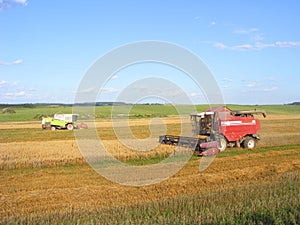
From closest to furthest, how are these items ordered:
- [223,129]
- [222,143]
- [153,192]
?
[153,192]
[222,143]
[223,129]

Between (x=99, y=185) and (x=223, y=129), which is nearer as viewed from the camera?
(x=99, y=185)

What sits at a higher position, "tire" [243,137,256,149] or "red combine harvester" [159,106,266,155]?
"red combine harvester" [159,106,266,155]

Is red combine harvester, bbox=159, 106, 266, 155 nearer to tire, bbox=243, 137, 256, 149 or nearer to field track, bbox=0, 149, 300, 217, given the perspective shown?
tire, bbox=243, 137, 256, 149

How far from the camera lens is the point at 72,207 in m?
10.0

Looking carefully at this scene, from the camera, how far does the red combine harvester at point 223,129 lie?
21703mm

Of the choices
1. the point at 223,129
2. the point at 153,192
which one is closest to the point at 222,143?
the point at 223,129

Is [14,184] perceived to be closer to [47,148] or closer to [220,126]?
[47,148]

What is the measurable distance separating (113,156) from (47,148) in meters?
5.09

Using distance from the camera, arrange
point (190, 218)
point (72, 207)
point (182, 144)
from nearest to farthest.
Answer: point (190, 218) → point (72, 207) → point (182, 144)

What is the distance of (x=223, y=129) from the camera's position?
21875 mm

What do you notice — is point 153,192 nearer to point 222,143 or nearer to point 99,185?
point 99,185

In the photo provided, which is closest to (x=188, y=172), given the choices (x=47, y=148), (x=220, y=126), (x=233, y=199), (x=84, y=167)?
(x=84, y=167)

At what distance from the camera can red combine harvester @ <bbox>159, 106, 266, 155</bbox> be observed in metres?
21.7

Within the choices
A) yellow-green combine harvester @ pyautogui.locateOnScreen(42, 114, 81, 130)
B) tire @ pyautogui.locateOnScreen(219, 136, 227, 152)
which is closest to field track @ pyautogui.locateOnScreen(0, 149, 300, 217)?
tire @ pyautogui.locateOnScreen(219, 136, 227, 152)
